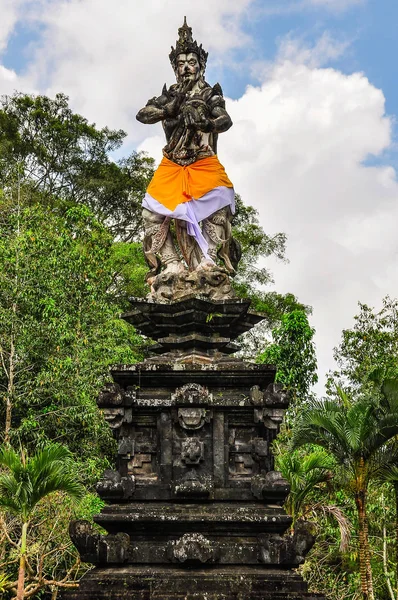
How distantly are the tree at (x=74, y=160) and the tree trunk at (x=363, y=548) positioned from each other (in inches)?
623

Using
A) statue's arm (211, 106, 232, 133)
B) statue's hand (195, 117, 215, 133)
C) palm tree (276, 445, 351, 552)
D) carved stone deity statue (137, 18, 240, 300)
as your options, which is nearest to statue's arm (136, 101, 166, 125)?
carved stone deity statue (137, 18, 240, 300)

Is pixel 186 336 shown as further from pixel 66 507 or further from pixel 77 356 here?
pixel 77 356

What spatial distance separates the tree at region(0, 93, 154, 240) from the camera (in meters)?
25.8

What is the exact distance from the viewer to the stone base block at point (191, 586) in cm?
630

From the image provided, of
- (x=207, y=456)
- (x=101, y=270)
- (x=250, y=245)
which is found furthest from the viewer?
(x=250, y=245)

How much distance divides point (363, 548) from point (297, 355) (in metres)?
7.28

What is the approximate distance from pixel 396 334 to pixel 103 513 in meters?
15.5

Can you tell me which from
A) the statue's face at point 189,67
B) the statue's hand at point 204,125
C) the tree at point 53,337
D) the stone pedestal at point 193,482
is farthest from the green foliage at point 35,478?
the tree at point 53,337

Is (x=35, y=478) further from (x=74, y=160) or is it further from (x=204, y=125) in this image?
(x=74, y=160)

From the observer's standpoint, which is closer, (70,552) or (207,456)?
(207,456)

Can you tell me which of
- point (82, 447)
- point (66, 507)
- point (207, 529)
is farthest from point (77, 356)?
point (207, 529)

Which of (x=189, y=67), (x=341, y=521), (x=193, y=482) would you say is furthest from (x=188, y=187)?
(x=341, y=521)

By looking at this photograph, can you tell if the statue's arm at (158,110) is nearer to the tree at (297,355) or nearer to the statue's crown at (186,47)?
the statue's crown at (186,47)

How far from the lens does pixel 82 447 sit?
1620cm
